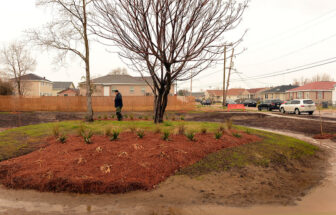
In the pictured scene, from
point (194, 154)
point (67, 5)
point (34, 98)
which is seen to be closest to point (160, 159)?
point (194, 154)

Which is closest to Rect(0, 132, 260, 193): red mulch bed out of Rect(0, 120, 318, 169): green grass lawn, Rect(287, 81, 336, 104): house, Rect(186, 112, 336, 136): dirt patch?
Rect(0, 120, 318, 169): green grass lawn

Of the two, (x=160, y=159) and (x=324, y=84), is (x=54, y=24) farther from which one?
(x=324, y=84)

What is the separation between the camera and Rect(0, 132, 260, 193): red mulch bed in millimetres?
4090

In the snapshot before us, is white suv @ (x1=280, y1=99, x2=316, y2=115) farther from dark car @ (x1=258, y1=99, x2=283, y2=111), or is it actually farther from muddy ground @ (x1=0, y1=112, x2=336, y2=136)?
dark car @ (x1=258, y1=99, x2=283, y2=111)

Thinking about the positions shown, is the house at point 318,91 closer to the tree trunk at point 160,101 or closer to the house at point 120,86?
the house at point 120,86

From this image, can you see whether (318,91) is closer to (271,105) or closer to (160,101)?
(271,105)

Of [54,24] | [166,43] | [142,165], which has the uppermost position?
[54,24]

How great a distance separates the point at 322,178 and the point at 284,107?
21.1m

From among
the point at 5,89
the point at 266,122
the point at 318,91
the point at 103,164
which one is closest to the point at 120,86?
the point at 5,89

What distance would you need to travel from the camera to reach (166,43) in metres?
7.93

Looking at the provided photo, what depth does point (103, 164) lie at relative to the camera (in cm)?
460

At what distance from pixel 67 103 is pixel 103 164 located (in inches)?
923

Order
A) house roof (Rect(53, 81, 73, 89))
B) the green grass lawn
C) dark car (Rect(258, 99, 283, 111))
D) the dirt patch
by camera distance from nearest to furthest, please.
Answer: the green grass lawn, the dirt patch, dark car (Rect(258, 99, 283, 111)), house roof (Rect(53, 81, 73, 89))

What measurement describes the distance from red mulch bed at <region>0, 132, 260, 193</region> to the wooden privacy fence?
1988cm
